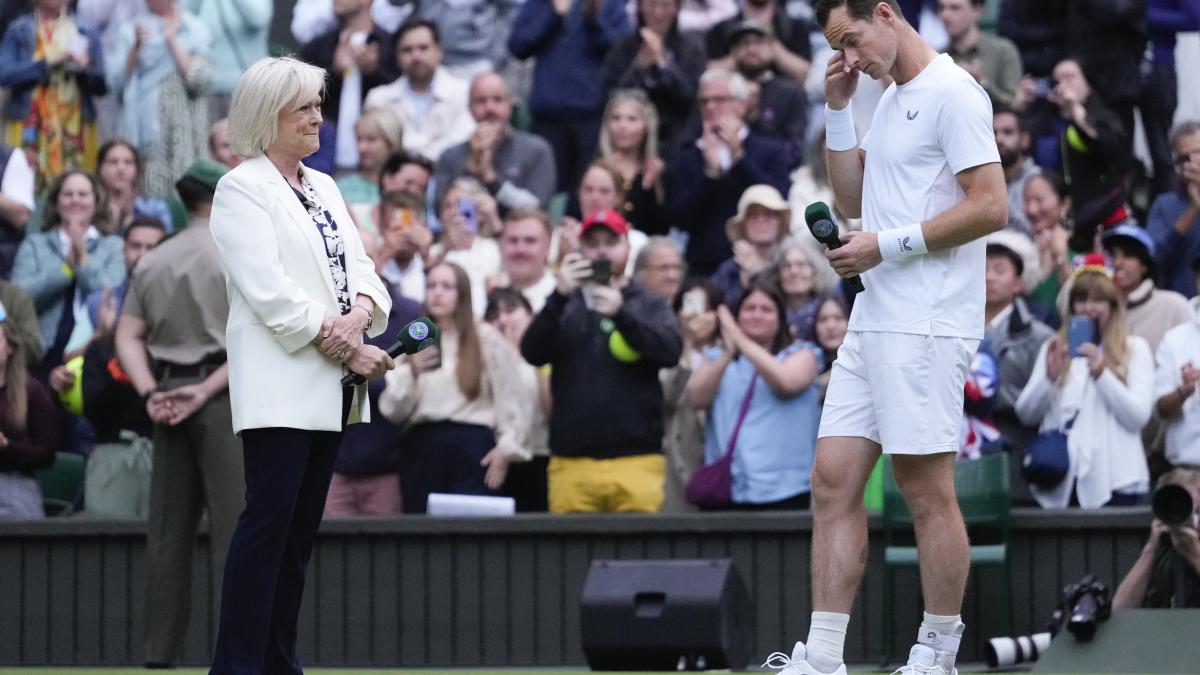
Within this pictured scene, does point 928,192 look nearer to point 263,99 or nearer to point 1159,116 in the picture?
point 263,99

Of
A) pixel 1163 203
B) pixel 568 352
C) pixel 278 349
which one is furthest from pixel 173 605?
pixel 1163 203

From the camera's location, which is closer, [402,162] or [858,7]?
[858,7]

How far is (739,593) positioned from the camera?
879 centimetres

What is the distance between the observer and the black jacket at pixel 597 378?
9.95m

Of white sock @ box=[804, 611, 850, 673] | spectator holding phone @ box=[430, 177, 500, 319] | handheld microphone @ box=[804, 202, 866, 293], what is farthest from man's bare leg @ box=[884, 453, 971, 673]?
spectator holding phone @ box=[430, 177, 500, 319]

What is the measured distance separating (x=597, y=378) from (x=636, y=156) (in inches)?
110

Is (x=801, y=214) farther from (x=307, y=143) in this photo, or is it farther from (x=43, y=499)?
(x=307, y=143)

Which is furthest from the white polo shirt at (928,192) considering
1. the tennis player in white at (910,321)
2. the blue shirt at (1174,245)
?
the blue shirt at (1174,245)

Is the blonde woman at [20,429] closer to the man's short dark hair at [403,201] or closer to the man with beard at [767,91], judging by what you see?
the man's short dark hair at [403,201]

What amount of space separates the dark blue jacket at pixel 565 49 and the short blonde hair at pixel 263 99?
300 inches

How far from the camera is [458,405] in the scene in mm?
10492

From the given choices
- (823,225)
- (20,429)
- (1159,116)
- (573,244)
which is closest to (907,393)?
(823,225)

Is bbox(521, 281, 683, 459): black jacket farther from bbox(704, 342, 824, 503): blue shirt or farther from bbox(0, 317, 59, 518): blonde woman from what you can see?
bbox(0, 317, 59, 518): blonde woman

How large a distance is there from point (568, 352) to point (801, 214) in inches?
96.6
